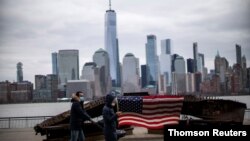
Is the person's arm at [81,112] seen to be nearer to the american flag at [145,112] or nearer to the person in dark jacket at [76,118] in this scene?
the person in dark jacket at [76,118]

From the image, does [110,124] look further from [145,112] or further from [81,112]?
[145,112]

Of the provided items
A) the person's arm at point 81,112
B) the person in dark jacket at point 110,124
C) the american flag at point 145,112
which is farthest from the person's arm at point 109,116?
the american flag at point 145,112

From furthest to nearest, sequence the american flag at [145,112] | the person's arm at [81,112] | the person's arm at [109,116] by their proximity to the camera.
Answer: the american flag at [145,112], the person's arm at [81,112], the person's arm at [109,116]

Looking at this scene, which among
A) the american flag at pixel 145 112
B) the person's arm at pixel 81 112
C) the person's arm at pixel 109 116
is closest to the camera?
the person's arm at pixel 109 116

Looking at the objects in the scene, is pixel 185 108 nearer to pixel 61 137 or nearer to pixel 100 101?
pixel 100 101

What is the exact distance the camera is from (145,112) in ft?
54.1

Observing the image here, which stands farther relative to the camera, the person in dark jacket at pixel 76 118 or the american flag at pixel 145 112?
the american flag at pixel 145 112

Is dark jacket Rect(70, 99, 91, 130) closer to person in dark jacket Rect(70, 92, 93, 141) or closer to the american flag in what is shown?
person in dark jacket Rect(70, 92, 93, 141)

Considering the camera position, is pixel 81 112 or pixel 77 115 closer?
pixel 81 112

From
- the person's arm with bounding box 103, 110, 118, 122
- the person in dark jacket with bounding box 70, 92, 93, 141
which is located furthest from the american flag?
the person's arm with bounding box 103, 110, 118, 122

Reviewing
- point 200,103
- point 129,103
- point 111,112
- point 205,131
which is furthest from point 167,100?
point 205,131

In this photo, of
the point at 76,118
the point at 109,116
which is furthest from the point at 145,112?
the point at 109,116

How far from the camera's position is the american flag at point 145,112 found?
16469 mm

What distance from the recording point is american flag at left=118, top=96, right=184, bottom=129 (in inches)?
648
